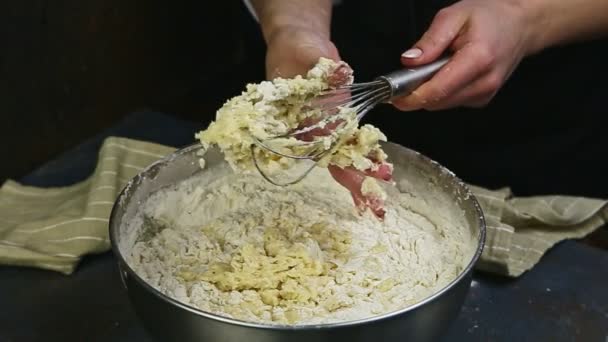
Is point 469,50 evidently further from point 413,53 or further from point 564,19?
point 564,19

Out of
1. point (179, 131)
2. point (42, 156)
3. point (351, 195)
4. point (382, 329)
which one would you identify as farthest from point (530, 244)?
point (42, 156)

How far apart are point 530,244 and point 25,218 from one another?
0.66 m

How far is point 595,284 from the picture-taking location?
87 cm

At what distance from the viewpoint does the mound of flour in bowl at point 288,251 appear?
67cm

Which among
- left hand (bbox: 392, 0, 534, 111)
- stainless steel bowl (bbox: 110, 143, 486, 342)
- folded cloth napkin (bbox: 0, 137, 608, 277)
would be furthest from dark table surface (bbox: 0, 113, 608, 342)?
left hand (bbox: 392, 0, 534, 111)

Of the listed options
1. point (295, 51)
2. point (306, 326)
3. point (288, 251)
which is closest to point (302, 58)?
point (295, 51)

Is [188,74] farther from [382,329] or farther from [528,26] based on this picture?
[382,329]

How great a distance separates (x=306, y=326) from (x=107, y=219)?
0.44 meters

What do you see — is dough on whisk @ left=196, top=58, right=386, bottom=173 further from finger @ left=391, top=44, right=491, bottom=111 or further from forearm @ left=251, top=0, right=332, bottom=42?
forearm @ left=251, top=0, right=332, bottom=42

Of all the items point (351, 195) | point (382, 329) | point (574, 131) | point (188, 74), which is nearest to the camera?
point (382, 329)

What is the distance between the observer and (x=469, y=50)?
775 mm

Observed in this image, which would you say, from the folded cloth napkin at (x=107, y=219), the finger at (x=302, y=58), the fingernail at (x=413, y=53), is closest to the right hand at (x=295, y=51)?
the finger at (x=302, y=58)

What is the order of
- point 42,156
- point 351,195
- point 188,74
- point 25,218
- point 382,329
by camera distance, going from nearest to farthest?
point 382,329 → point 351,195 → point 25,218 → point 42,156 → point 188,74

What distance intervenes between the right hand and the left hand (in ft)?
0.44
